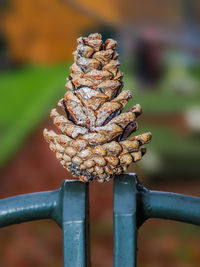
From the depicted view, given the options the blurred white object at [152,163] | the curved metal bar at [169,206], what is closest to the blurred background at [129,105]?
the blurred white object at [152,163]

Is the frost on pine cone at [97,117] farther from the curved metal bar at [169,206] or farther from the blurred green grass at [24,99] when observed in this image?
the blurred green grass at [24,99]

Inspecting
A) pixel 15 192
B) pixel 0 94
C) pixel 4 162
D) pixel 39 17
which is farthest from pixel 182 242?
pixel 39 17

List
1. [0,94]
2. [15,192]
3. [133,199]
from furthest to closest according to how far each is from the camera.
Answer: [0,94] → [15,192] → [133,199]

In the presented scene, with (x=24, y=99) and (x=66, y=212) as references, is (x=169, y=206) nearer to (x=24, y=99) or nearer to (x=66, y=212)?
(x=66, y=212)

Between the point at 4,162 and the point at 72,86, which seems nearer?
the point at 72,86

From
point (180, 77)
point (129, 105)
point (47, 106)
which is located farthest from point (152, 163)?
point (180, 77)

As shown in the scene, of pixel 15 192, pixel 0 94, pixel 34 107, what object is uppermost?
pixel 0 94

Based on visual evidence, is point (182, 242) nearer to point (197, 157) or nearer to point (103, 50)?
point (197, 157)
